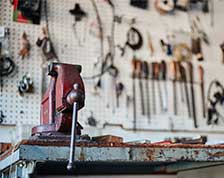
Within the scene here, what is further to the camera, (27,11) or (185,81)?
(185,81)

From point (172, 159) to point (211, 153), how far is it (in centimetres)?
9

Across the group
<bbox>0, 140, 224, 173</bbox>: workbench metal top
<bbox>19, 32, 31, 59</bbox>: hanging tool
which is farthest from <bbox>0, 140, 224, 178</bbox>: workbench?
<bbox>19, 32, 31, 59</bbox>: hanging tool

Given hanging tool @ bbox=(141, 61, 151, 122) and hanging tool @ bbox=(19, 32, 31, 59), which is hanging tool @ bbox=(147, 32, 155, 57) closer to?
hanging tool @ bbox=(141, 61, 151, 122)

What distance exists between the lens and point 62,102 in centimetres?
91

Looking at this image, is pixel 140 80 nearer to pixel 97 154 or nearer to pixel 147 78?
pixel 147 78

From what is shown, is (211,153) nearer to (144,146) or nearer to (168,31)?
(144,146)

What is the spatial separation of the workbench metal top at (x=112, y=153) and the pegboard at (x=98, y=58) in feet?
2.75

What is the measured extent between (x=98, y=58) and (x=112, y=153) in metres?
1.15

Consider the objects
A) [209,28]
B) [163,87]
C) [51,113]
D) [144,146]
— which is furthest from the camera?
[209,28]

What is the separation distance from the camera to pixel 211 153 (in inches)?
35.0

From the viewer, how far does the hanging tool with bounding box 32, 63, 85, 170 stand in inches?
34.1

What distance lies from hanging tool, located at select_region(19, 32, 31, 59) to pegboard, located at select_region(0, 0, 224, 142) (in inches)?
0.7

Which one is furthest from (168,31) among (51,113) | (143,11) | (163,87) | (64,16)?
(51,113)

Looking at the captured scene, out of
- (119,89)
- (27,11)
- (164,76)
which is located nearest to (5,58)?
(27,11)
